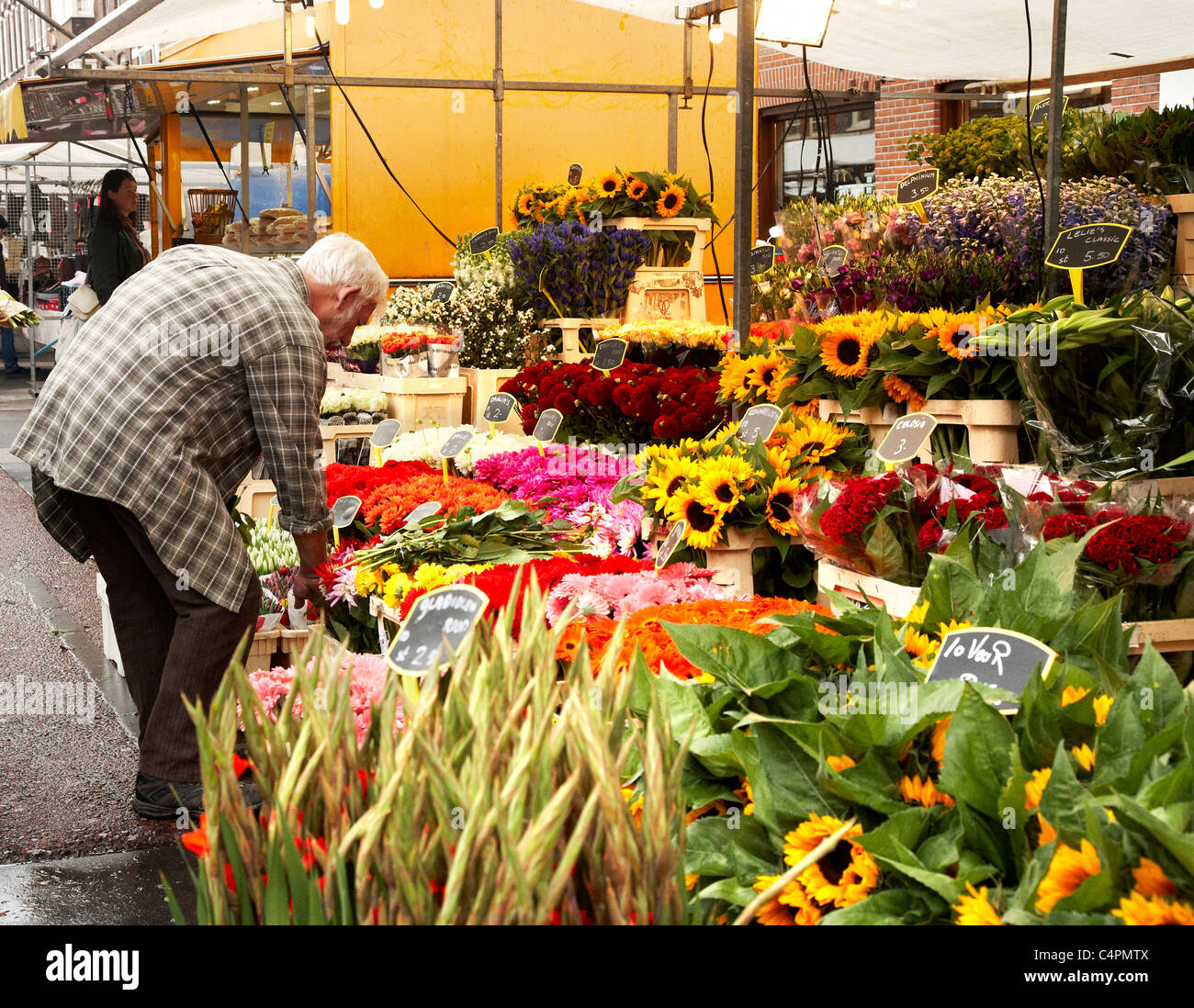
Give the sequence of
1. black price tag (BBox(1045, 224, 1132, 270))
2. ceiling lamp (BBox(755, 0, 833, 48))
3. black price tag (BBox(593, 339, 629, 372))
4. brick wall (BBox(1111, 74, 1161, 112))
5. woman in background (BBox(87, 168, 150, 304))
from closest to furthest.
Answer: black price tag (BBox(1045, 224, 1132, 270)), ceiling lamp (BBox(755, 0, 833, 48)), black price tag (BBox(593, 339, 629, 372)), woman in background (BBox(87, 168, 150, 304)), brick wall (BBox(1111, 74, 1161, 112))

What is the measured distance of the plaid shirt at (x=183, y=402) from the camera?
3.08 meters

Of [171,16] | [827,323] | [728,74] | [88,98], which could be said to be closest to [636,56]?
[728,74]

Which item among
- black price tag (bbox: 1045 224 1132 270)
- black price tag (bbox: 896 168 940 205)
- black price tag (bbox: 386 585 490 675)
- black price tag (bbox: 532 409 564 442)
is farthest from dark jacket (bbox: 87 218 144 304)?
black price tag (bbox: 386 585 490 675)

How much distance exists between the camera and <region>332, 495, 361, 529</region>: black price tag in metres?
4.20

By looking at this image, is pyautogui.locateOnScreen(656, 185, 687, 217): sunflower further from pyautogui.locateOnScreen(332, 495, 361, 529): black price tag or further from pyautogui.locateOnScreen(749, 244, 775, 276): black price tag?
pyautogui.locateOnScreen(332, 495, 361, 529): black price tag

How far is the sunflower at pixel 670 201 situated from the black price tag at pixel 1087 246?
359 centimetres

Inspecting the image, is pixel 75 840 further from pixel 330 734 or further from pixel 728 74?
pixel 728 74

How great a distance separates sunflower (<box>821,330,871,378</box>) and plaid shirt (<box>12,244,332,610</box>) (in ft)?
4.24

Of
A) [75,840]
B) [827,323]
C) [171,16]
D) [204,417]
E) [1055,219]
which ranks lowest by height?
[75,840]

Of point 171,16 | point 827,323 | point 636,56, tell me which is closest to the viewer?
point 827,323

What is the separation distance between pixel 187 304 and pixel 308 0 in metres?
5.06

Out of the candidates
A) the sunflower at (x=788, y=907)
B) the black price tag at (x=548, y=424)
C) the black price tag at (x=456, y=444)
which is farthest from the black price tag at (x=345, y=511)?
the sunflower at (x=788, y=907)

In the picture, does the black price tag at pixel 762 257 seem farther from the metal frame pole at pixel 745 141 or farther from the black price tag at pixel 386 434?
the metal frame pole at pixel 745 141

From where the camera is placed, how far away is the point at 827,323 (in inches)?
132
